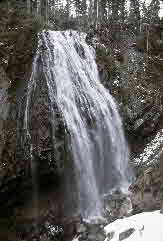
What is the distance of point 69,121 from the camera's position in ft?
61.5

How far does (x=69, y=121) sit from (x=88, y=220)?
5.55 metres

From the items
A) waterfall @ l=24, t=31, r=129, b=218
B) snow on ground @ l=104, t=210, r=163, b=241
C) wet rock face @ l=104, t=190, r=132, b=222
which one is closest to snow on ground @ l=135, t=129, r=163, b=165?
waterfall @ l=24, t=31, r=129, b=218

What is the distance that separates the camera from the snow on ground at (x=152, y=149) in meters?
20.3

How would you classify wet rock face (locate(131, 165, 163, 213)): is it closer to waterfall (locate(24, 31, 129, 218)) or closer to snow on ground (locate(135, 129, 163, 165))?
waterfall (locate(24, 31, 129, 218))

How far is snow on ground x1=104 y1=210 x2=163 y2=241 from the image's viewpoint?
26.6 ft

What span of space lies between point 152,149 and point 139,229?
1310cm

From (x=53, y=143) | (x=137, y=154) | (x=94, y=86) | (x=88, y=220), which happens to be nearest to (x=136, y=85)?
(x=94, y=86)

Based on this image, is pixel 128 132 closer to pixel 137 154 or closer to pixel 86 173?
pixel 137 154

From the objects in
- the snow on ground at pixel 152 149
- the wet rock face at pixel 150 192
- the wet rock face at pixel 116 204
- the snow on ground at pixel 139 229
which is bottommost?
the wet rock face at pixel 116 204

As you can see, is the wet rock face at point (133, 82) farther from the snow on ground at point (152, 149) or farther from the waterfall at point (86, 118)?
the waterfall at point (86, 118)

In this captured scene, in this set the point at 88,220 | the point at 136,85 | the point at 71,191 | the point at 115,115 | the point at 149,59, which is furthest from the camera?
the point at 149,59

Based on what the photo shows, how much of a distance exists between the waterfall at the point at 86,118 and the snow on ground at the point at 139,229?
28.1ft

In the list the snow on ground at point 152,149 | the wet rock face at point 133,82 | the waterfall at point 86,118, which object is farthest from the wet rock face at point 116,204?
the wet rock face at point 133,82

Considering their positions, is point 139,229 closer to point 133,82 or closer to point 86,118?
point 86,118
